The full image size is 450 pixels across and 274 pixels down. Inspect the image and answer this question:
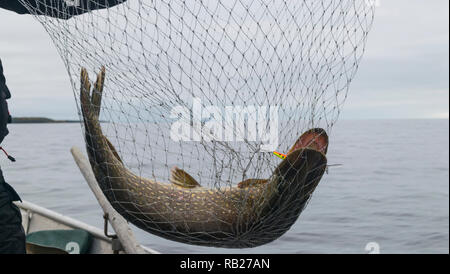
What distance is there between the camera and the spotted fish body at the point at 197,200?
9.34 ft

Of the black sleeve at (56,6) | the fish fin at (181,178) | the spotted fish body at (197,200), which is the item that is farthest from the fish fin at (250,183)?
the black sleeve at (56,6)

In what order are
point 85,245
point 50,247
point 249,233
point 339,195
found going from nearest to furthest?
point 249,233 < point 50,247 < point 85,245 < point 339,195

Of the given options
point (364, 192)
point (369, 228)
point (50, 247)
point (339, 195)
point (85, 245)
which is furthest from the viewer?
point (364, 192)

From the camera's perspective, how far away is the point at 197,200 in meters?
3.08

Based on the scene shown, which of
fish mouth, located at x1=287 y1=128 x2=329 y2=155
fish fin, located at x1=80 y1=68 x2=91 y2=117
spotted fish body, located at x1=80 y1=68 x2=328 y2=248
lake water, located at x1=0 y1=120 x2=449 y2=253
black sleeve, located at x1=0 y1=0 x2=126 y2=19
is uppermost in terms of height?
black sleeve, located at x1=0 y1=0 x2=126 y2=19

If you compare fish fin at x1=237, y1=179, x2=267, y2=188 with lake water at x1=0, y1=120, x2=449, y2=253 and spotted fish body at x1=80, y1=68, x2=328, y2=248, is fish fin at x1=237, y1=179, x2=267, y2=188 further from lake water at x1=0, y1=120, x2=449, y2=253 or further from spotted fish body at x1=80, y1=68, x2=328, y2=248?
lake water at x1=0, y1=120, x2=449, y2=253

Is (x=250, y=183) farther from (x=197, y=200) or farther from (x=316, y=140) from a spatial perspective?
(x=316, y=140)

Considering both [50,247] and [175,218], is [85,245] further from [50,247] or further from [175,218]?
[175,218]

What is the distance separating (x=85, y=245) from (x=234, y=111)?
3.99m

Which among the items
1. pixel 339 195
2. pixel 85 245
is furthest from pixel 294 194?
pixel 339 195

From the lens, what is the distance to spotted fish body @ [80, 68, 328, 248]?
2846mm

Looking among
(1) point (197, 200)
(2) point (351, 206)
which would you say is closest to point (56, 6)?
(1) point (197, 200)

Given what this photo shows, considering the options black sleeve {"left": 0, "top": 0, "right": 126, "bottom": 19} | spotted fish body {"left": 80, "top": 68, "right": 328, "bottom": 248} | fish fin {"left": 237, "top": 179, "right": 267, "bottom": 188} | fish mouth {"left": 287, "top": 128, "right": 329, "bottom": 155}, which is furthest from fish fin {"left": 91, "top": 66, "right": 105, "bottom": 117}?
fish mouth {"left": 287, "top": 128, "right": 329, "bottom": 155}

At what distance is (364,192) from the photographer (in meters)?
21.3
